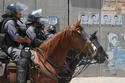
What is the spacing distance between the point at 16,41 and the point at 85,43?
1.29 metres

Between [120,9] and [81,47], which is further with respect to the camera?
[120,9]

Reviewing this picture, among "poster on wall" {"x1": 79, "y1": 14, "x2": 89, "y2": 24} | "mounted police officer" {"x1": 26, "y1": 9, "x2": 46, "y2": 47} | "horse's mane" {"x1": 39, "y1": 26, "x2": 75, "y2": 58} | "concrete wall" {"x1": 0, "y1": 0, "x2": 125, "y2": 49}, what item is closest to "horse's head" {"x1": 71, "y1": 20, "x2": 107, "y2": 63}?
"horse's mane" {"x1": 39, "y1": 26, "x2": 75, "y2": 58}

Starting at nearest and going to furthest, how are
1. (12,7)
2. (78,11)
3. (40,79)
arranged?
(40,79), (12,7), (78,11)

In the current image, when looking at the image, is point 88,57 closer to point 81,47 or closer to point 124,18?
point 81,47

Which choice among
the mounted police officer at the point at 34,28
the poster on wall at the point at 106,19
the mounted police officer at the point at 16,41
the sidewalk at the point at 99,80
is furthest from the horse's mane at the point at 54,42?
the poster on wall at the point at 106,19

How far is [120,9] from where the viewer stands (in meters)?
12.9

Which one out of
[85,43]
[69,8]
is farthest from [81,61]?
[69,8]

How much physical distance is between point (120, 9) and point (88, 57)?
7486 mm

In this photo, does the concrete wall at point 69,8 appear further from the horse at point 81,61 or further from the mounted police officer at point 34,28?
the horse at point 81,61

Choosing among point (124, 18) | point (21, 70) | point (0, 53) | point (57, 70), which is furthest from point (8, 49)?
point (124, 18)

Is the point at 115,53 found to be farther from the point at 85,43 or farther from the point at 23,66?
the point at 23,66

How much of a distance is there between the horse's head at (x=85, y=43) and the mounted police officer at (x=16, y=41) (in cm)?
91

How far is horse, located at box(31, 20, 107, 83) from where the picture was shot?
5.71 metres

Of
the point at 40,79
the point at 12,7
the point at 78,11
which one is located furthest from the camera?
the point at 78,11
